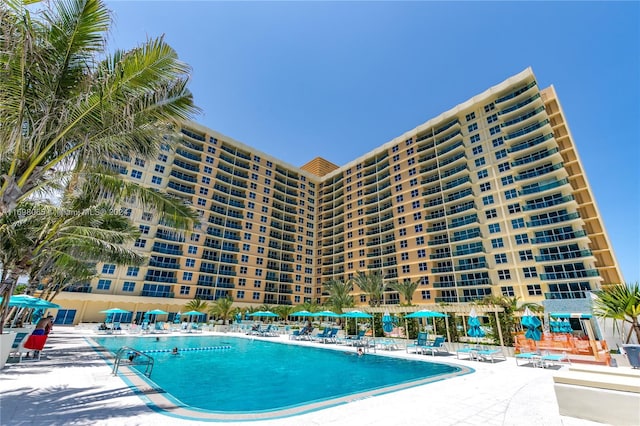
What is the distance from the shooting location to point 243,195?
5747 centimetres

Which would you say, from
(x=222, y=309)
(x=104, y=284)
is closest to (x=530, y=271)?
(x=222, y=309)

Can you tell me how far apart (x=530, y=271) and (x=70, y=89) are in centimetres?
4477

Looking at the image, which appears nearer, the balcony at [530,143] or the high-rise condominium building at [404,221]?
the high-rise condominium building at [404,221]

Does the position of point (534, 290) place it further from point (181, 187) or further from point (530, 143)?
point (181, 187)

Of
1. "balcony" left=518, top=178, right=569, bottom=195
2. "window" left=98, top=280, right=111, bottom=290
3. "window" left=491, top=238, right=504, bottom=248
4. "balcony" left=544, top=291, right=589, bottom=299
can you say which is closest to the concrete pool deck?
"balcony" left=544, top=291, right=589, bottom=299

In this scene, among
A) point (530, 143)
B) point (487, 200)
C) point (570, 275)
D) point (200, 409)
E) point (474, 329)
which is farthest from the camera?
point (487, 200)

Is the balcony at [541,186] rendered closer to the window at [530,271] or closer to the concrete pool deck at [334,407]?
the window at [530,271]

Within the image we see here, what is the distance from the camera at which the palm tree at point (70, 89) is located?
5727 millimetres

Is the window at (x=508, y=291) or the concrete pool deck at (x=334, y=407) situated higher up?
the window at (x=508, y=291)

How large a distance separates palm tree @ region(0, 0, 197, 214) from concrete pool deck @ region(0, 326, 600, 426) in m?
4.51

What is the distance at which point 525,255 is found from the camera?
36719 millimetres

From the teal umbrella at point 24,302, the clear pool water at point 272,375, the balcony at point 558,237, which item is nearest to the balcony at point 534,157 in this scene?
the balcony at point 558,237

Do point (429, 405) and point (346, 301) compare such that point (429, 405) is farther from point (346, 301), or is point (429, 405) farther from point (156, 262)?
point (156, 262)

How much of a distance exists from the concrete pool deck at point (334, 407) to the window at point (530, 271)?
3085 cm
